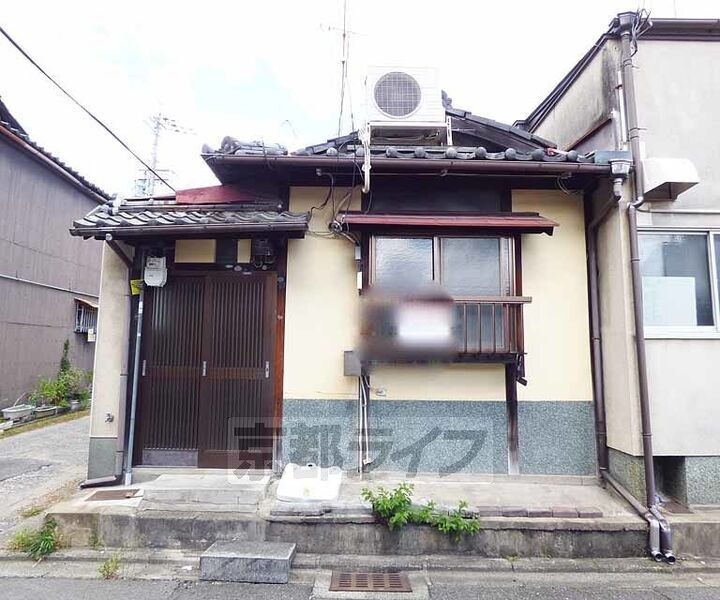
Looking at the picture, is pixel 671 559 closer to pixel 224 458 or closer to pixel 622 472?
pixel 622 472

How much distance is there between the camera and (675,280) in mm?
4910

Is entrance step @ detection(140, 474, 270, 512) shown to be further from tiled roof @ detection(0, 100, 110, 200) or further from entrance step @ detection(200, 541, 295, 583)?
tiled roof @ detection(0, 100, 110, 200)

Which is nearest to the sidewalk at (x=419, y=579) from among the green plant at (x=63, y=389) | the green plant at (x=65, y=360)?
the green plant at (x=63, y=389)

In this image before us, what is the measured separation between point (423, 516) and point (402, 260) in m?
2.82

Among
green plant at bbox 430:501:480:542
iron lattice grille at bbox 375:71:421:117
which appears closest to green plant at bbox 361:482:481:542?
green plant at bbox 430:501:480:542

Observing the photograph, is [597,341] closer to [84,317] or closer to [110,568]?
[110,568]

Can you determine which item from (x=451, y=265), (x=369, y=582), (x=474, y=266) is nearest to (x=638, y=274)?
(x=474, y=266)

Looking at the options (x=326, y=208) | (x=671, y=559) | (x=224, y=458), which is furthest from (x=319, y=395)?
(x=671, y=559)

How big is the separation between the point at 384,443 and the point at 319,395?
98 centimetres

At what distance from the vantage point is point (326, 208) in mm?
5453

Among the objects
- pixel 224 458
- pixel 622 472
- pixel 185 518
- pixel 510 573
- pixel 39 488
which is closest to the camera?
pixel 510 573

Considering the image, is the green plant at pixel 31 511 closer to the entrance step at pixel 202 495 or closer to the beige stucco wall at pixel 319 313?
the entrance step at pixel 202 495

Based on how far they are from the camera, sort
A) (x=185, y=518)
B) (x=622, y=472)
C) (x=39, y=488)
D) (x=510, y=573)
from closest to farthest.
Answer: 1. (x=510, y=573)
2. (x=185, y=518)
3. (x=622, y=472)
4. (x=39, y=488)

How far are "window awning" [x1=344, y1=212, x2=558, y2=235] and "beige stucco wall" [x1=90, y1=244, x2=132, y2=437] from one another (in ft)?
9.56
